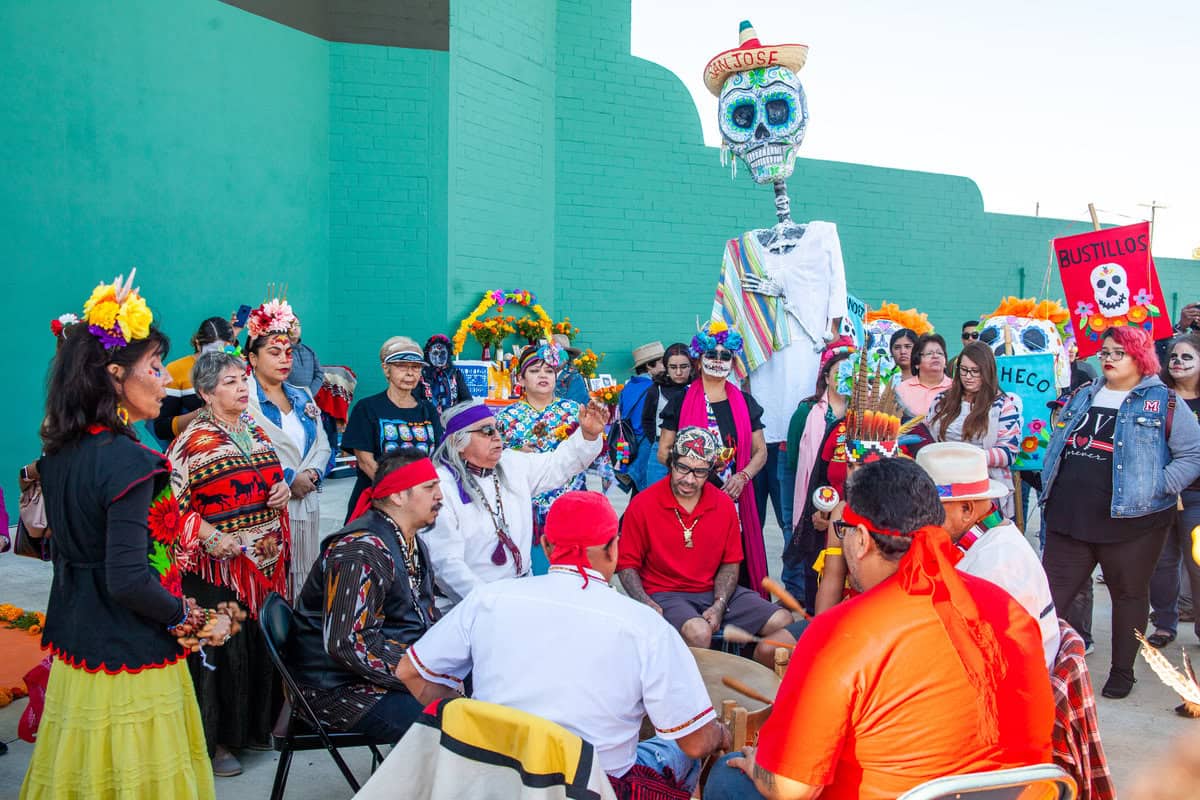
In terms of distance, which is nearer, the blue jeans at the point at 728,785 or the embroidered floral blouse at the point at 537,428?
the blue jeans at the point at 728,785

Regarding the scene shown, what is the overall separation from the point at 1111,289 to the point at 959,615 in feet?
18.7

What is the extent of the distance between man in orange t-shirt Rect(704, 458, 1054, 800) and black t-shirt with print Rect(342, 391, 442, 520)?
3.10 metres

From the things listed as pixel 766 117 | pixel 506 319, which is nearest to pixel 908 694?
pixel 766 117

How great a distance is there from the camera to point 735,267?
6.93 metres

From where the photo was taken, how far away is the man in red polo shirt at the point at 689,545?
13.6 ft

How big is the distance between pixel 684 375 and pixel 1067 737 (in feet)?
12.4

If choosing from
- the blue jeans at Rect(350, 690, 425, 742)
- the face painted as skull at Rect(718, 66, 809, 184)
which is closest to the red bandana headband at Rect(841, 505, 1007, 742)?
the blue jeans at Rect(350, 690, 425, 742)

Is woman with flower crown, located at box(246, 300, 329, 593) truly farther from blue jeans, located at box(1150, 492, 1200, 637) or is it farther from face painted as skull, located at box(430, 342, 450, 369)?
blue jeans, located at box(1150, 492, 1200, 637)

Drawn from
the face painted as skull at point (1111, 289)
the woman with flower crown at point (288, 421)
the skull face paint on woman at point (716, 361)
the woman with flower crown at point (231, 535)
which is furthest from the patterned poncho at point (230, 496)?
the face painted as skull at point (1111, 289)

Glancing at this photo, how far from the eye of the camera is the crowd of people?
197 centimetres

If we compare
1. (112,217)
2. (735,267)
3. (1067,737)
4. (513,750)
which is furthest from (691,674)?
(112,217)

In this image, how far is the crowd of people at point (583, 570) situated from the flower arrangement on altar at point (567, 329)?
5627 millimetres

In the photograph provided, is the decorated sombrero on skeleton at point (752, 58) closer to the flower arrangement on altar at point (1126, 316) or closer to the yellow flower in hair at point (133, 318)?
the flower arrangement on altar at point (1126, 316)

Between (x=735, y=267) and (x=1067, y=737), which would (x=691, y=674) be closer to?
(x=1067, y=737)
